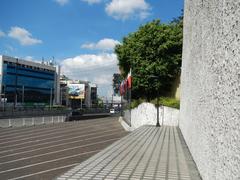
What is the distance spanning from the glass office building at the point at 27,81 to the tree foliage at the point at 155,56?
69.3 meters

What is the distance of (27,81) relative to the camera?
401 ft

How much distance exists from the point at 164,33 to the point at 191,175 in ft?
85.8

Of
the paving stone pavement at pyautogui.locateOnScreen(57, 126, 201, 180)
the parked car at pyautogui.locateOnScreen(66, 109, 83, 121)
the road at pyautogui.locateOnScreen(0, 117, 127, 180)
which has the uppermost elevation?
the parked car at pyautogui.locateOnScreen(66, 109, 83, 121)

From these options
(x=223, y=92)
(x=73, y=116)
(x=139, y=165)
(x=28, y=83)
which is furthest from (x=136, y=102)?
(x=28, y=83)

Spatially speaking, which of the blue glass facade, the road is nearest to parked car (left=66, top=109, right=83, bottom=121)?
the road

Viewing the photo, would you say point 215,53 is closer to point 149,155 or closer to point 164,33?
point 149,155

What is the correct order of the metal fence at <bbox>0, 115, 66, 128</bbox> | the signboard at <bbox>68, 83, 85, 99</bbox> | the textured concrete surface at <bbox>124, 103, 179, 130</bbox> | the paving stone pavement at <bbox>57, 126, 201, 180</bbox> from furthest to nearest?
the signboard at <bbox>68, 83, 85, 99</bbox> → the metal fence at <bbox>0, 115, 66, 128</bbox> → the textured concrete surface at <bbox>124, 103, 179, 130</bbox> → the paving stone pavement at <bbox>57, 126, 201, 180</bbox>

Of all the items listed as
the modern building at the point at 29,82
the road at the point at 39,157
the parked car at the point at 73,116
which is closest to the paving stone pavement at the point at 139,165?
the road at the point at 39,157

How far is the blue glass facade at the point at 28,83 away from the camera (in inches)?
4344

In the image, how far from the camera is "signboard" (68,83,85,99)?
492 ft

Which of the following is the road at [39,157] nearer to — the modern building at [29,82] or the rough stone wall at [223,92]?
the rough stone wall at [223,92]

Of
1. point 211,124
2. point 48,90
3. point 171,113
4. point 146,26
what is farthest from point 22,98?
point 211,124

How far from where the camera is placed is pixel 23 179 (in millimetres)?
12094

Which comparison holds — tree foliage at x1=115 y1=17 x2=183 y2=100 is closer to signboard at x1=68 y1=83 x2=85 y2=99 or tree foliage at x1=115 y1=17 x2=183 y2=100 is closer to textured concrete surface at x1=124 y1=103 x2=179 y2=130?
textured concrete surface at x1=124 y1=103 x2=179 y2=130
